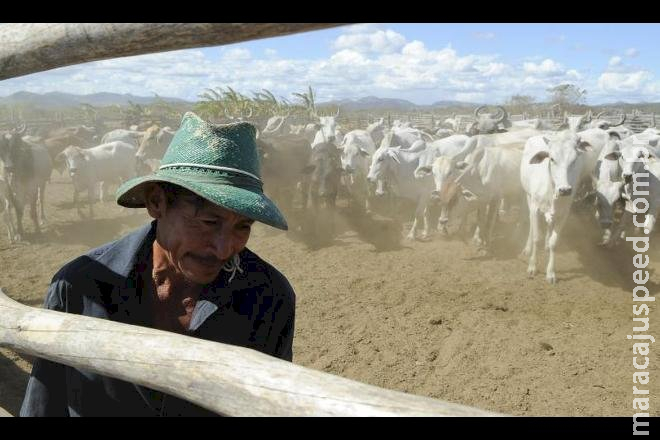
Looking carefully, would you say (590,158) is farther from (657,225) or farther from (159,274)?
(159,274)

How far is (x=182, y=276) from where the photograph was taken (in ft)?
6.42

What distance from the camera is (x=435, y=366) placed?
210 inches

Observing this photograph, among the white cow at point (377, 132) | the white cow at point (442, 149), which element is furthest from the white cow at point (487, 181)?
the white cow at point (377, 132)

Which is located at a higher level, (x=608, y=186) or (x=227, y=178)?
(x=227, y=178)

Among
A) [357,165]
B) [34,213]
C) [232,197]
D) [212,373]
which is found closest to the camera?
[212,373]

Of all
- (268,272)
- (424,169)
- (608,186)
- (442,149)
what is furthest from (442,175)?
(268,272)

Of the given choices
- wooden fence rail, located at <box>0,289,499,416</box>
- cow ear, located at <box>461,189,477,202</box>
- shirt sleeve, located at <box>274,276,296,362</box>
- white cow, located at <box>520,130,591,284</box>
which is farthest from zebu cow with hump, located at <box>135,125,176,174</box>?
wooden fence rail, located at <box>0,289,499,416</box>

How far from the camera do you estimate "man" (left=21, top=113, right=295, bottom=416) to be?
1.73 m

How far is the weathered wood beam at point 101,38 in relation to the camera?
3.76 feet

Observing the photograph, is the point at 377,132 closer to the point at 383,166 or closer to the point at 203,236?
the point at 383,166

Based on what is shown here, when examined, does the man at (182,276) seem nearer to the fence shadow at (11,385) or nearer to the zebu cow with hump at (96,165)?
the fence shadow at (11,385)

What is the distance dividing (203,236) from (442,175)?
821cm

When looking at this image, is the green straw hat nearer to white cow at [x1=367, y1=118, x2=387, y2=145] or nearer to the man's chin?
the man's chin

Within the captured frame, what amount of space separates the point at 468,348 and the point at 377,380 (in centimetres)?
121
